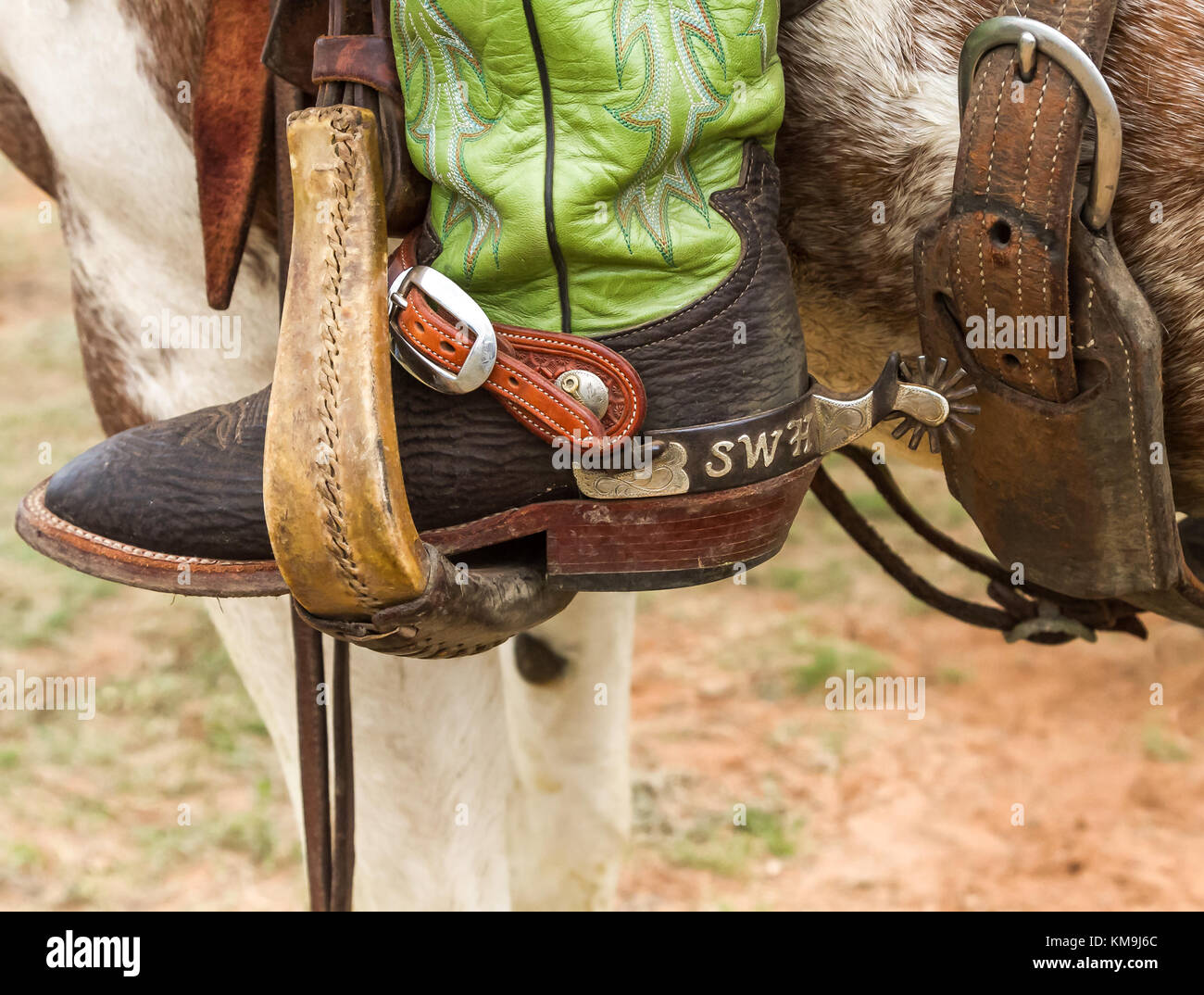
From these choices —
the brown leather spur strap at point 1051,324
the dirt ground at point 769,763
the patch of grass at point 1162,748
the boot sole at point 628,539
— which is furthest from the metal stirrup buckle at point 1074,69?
the patch of grass at point 1162,748

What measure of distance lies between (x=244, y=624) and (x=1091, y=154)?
1.03m

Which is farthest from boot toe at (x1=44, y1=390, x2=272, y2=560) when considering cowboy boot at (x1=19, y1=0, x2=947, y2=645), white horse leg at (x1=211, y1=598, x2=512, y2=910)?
white horse leg at (x1=211, y1=598, x2=512, y2=910)

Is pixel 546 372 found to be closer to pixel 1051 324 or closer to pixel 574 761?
pixel 1051 324

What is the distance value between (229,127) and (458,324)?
0.42m

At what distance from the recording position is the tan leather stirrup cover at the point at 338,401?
0.82m

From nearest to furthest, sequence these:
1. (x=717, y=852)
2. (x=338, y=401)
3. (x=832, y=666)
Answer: (x=338, y=401)
(x=717, y=852)
(x=832, y=666)

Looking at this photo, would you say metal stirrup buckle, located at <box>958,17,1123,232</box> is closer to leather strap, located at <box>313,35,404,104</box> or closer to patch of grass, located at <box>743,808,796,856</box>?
leather strap, located at <box>313,35,404,104</box>

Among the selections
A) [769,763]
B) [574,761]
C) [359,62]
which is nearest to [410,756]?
→ [574,761]

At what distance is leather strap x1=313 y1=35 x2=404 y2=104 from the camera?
2.89ft

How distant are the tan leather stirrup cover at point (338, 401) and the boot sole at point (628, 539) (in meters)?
0.11

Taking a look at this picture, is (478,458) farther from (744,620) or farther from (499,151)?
(744,620)

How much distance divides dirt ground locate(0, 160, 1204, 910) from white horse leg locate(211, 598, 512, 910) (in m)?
0.89

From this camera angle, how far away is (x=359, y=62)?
2.90ft

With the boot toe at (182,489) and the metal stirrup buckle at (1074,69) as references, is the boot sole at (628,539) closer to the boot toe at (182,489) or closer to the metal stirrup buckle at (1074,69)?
the boot toe at (182,489)
